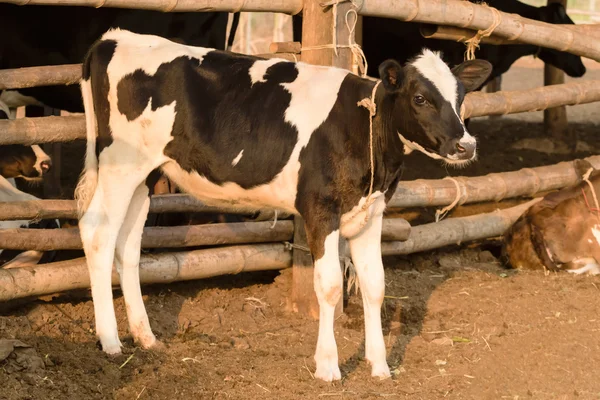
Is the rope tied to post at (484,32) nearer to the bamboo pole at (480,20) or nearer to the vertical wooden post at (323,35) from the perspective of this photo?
the bamboo pole at (480,20)

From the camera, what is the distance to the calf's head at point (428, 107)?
466 cm

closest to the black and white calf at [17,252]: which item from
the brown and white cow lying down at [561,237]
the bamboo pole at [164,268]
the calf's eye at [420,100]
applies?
the bamboo pole at [164,268]

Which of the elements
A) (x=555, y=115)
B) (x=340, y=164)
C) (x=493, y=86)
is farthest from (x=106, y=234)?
(x=493, y=86)

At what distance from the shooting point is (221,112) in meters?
5.18

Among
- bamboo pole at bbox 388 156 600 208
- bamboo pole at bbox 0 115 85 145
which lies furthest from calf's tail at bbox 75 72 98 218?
bamboo pole at bbox 388 156 600 208

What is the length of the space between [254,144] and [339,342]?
1356 mm

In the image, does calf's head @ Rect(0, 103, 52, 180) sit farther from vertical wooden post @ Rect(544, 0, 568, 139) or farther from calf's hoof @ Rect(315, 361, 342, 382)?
vertical wooden post @ Rect(544, 0, 568, 139)

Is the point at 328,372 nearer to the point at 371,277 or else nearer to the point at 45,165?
the point at 371,277

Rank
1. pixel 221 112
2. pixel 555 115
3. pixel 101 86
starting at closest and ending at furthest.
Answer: pixel 221 112, pixel 101 86, pixel 555 115

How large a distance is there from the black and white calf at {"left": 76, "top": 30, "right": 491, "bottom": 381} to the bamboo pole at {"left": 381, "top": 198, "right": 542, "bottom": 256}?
1.92m

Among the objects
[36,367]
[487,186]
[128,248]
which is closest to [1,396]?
[36,367]

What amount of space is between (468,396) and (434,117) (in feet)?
4.85

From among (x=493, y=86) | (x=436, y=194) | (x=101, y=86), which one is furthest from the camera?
(x=493, y=86)

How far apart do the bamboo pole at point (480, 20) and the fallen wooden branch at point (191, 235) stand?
1526 mm
